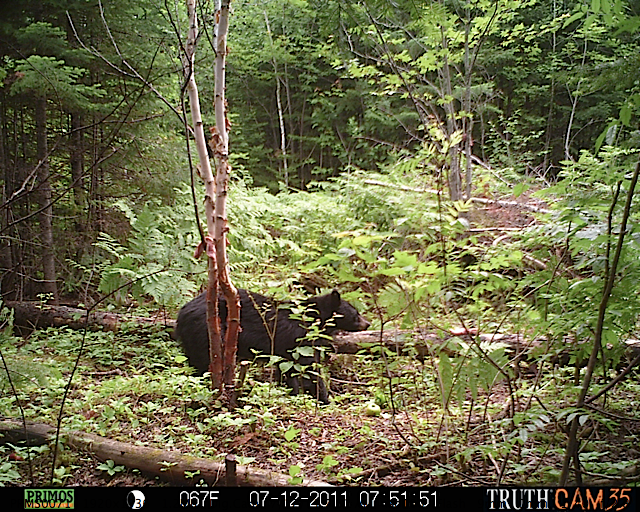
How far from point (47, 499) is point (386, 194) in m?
6.38

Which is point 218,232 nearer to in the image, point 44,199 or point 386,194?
point 44,199

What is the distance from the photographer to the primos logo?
2.43 meters

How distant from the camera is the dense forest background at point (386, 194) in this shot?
2.47 meters

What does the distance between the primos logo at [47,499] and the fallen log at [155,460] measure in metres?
0.49

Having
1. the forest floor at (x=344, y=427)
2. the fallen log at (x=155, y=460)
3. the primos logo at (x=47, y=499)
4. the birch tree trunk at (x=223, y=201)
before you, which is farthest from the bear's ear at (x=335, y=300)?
the primos logo at (x=47, y=499)

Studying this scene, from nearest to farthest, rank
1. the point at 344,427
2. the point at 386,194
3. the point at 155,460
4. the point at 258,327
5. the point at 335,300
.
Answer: the point at 155,460 → the point at 344,427 → the point at 335,300 → the point at 258,327 → the point at 386,194

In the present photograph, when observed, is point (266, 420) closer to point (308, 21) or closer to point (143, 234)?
point (143, 234)

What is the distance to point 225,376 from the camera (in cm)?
424

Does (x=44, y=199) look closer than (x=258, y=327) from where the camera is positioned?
No

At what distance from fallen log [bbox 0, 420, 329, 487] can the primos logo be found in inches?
19.2

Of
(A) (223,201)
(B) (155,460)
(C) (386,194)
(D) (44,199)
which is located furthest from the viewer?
(C) (386,194)

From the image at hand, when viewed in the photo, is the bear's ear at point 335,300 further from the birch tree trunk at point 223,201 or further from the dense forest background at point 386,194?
the birch tree trunk at point 223,201

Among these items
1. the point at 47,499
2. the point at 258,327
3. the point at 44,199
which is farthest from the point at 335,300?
the point at 44,199

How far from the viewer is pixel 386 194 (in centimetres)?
793
